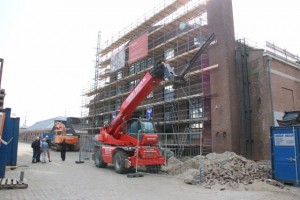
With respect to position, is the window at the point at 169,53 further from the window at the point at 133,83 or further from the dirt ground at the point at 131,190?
the dirt ground at the point at 131,190

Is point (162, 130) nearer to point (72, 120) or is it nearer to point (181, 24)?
point (181, 24)

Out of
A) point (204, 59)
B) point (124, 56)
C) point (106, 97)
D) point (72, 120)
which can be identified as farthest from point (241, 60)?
point (72, 120)

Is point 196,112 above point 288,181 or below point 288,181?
above

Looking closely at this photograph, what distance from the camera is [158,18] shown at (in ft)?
89.0

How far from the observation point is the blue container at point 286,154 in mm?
10406

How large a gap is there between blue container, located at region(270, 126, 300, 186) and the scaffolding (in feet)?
17.3

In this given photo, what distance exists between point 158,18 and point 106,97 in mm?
12223

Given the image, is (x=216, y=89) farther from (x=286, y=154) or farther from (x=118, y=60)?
(x=118, y=60)

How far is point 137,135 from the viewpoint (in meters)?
13.9

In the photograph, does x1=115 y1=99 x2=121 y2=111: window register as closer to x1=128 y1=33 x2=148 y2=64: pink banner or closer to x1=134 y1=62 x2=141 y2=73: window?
x1=134 y1=62 x2=141 y2=73: window

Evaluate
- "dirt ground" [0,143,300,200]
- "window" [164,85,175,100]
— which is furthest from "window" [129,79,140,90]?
"dirt ground" [0,143,300,200]

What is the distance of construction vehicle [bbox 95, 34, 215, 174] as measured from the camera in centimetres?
1269

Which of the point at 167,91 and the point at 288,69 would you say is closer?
the point at 288,69

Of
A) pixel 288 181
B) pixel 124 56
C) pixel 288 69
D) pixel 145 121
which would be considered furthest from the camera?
pixel 124 56
